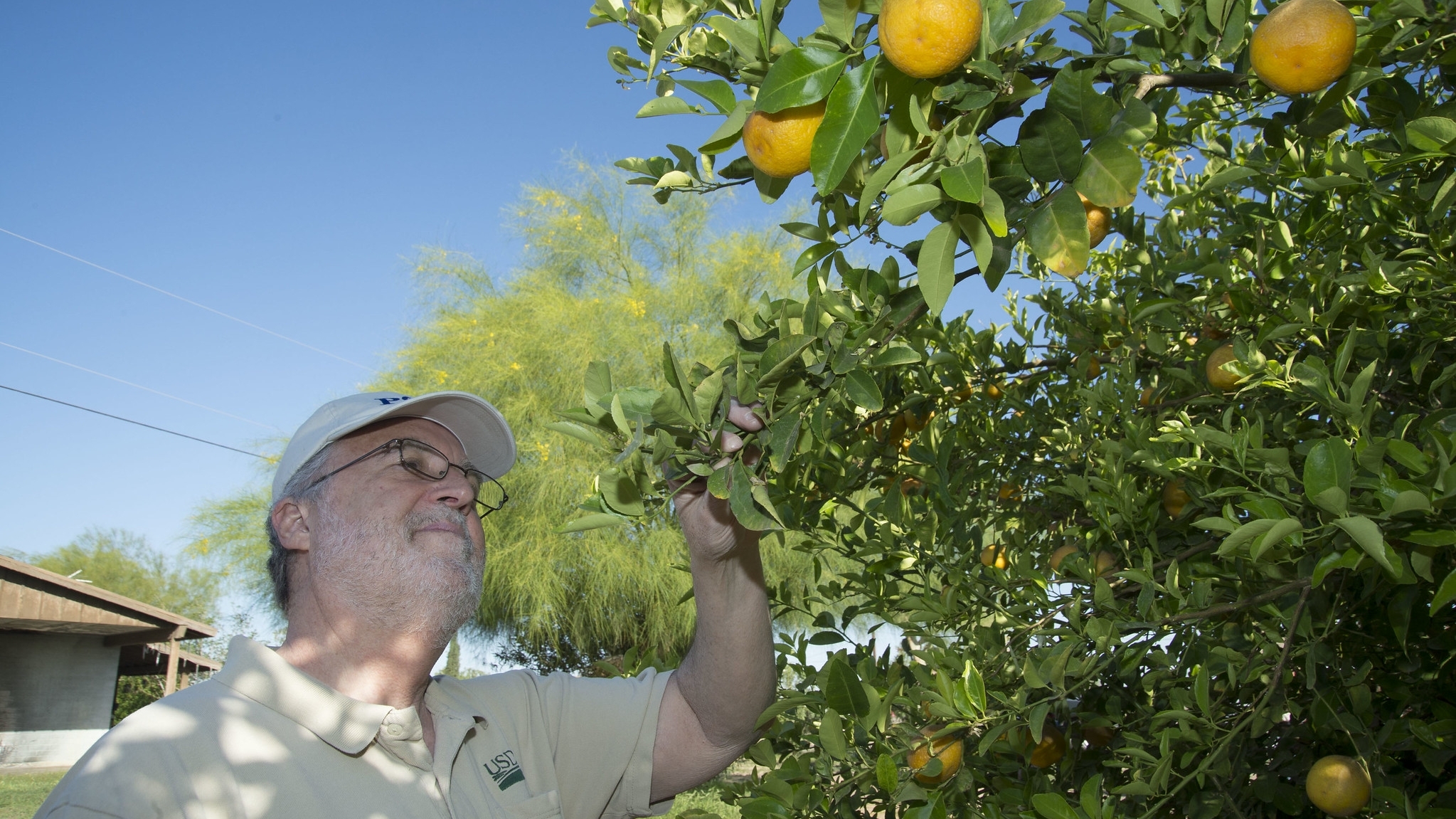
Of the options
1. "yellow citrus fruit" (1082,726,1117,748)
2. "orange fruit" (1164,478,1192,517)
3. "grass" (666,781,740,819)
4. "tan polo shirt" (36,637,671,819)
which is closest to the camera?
"tan polo shirt" (36,637,671,819)

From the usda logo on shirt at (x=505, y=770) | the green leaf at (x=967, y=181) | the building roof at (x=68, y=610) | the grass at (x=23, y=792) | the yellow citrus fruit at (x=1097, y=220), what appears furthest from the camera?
the building roof at (x=68, y=610)

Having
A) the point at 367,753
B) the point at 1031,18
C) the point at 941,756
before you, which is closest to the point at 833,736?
the point at 941,756

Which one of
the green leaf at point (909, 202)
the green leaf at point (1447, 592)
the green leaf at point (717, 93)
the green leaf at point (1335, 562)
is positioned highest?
the green leaf at point (717, 93)

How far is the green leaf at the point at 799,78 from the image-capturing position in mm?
762

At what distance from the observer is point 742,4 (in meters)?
0.99

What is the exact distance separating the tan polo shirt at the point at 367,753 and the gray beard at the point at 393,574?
13cm

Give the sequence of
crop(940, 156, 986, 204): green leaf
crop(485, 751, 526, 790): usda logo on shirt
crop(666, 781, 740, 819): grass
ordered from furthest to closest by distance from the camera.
→ crop(666, 781, 740, 819): grass
crop(485, 751, 526, 790): usda logo on shirt
crop(940, 156, 986, 204): green leaf

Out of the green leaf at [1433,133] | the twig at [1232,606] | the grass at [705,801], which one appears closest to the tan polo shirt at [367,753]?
the twig at [1232,606]

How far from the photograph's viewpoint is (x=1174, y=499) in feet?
6.24

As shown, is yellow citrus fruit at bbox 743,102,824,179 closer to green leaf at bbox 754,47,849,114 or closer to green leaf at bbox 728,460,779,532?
green leaf at bbox 754,47,849,114

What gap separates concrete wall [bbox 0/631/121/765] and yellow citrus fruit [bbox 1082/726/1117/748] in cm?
1220

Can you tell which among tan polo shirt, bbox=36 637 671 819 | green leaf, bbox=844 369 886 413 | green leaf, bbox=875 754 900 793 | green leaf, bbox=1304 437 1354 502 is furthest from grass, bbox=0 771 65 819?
green leaf, bbox=1304 437 1354 502

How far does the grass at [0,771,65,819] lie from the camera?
26.1 ft

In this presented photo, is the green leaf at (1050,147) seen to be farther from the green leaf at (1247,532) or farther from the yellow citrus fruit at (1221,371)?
the yellow citrus fruit at (1221,371)
